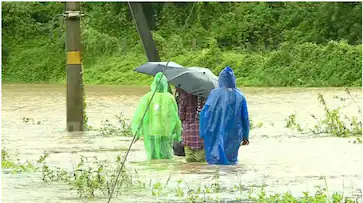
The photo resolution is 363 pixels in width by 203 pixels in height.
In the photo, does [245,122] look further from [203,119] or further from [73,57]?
[73,57]

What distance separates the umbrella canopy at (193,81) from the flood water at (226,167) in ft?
3.02

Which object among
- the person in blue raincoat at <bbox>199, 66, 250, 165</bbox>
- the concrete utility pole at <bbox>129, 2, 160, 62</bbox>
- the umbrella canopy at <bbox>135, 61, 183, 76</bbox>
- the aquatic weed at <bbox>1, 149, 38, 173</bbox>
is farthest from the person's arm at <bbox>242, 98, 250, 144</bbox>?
the concrete utility pole at <bbox>129, 2, 160, 62</bbox>

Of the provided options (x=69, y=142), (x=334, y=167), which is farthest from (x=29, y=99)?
(x=334, y=167)

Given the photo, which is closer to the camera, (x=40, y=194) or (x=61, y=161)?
(x=40, y=194)

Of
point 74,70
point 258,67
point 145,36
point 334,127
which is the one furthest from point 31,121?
point 258,67

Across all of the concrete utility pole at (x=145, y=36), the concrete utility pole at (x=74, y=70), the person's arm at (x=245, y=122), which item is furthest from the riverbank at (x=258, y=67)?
the person's arm at (x=245, y=122)

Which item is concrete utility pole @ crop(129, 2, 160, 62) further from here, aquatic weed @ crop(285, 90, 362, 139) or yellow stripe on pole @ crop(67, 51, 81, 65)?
aquatic weed @ crop(285, 90, 362, 139)

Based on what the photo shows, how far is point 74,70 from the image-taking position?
60.0 ft

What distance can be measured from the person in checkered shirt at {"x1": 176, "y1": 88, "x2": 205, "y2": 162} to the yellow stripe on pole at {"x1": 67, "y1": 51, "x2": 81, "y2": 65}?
5424 mm

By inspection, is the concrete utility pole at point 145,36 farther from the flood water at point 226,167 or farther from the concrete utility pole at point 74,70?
the concrete utility pole at point 74,70

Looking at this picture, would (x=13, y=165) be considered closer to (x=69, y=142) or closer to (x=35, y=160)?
(x=35, y=160)

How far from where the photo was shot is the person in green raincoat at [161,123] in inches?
521

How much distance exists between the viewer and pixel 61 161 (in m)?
13.6

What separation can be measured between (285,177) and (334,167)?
1175mm
